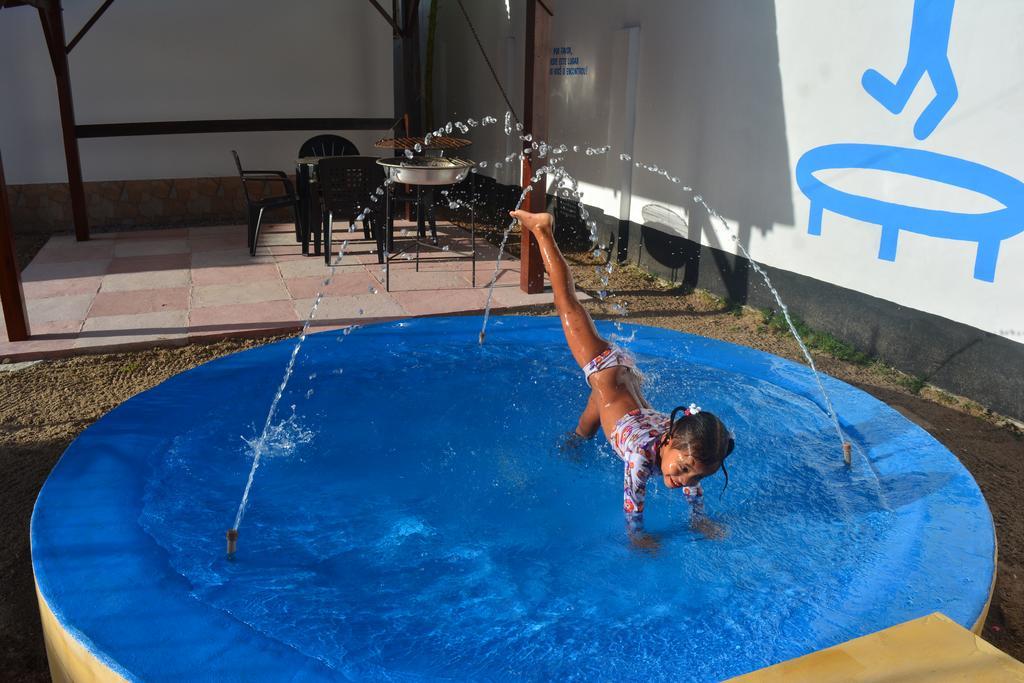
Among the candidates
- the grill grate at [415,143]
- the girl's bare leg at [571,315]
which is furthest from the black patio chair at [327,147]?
the girl's bare leg at [571,315]

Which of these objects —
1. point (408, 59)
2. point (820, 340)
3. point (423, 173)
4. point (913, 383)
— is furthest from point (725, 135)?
point (408, 59)

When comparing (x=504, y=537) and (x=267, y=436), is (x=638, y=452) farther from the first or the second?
(x=267, y=436)

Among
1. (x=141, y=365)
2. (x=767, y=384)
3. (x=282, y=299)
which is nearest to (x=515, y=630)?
(x=767, y=384)

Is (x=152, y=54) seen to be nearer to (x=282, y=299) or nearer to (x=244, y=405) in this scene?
(x=282, y=299)

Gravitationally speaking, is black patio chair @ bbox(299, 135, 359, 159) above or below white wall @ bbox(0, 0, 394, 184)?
below

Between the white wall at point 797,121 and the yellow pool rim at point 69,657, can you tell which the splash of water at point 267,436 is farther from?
the white wall at point 797,121

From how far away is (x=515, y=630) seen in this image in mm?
2863

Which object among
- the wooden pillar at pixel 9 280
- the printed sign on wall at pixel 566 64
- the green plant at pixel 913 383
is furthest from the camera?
the printed sign on wall at pixel 566 64

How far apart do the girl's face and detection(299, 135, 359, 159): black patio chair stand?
8.07 meters

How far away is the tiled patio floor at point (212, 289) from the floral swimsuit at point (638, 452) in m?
3.28

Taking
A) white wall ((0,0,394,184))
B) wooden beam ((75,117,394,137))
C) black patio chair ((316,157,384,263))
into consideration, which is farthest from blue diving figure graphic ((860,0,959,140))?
white wall ((0,0,394,184))

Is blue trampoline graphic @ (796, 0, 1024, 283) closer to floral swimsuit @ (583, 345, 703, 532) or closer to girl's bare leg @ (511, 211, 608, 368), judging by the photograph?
girl's bare leg @ (511, 211, 608, 368)

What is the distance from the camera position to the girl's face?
9.28 ft

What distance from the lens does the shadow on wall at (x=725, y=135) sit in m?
6.45
